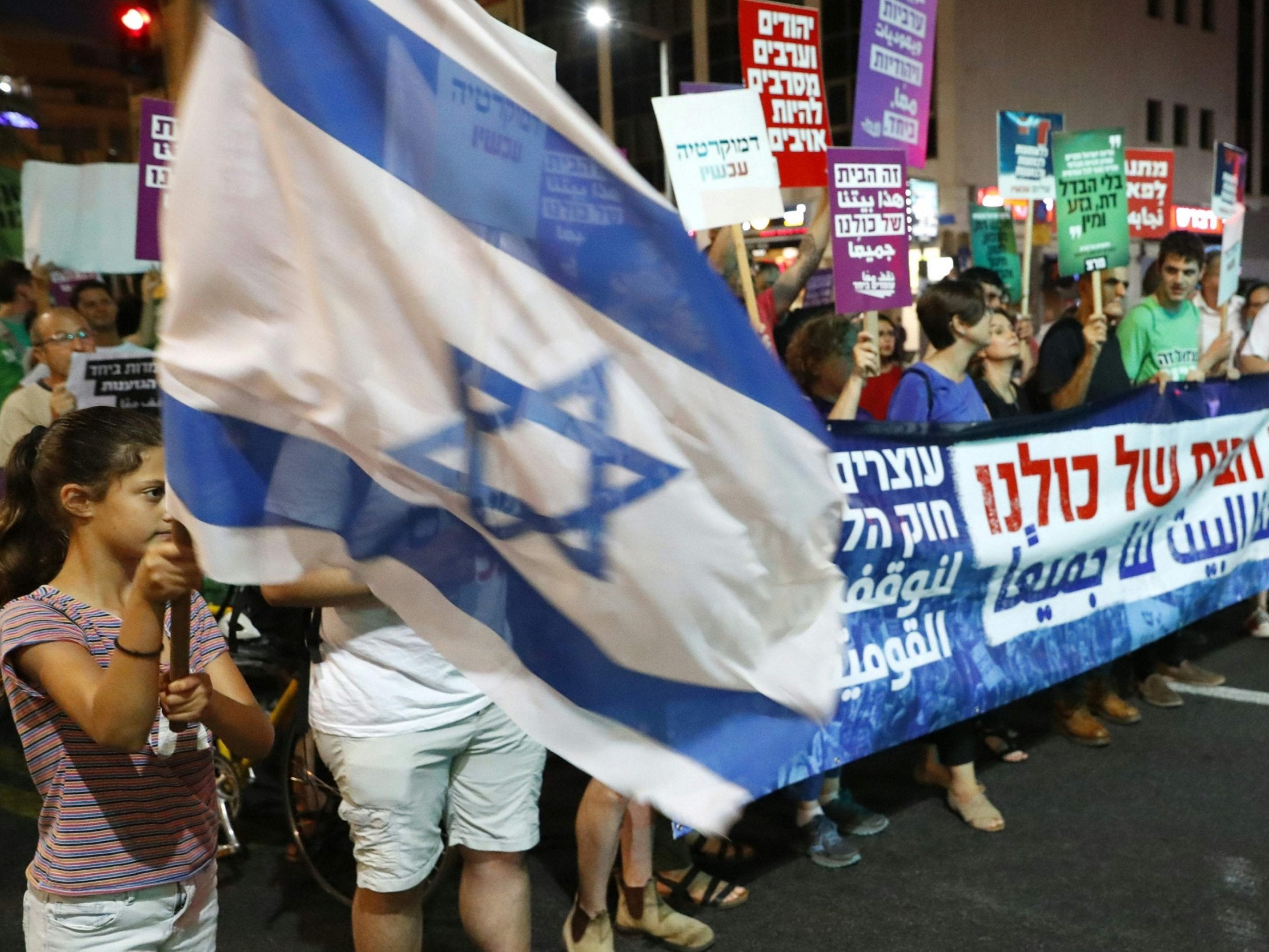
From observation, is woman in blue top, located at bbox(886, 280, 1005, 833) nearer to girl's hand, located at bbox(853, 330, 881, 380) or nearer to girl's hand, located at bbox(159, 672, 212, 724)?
girl's hand, located at bbox(853, 330, 881, 380)

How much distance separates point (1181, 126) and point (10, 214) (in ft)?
143

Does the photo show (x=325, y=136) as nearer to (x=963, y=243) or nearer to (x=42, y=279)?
(x=42, y=279)

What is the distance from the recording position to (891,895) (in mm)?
4363

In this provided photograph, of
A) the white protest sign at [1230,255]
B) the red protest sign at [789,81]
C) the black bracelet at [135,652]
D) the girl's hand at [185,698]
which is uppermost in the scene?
the red protest sign at [789,81]

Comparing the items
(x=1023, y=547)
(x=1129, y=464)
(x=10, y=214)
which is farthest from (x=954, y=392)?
(x=10, y=214)

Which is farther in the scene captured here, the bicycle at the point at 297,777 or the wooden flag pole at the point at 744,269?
the wooden flag pole at the point at 744,269

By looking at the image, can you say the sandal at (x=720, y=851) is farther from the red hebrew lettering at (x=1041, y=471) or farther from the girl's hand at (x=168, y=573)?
the girl's hand at (x=168, y=573)

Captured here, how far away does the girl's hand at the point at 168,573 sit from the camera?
195cm

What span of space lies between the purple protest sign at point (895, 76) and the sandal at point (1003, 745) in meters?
2.69

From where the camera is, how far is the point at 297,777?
182 inches

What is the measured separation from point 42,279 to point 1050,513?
18.5 ft

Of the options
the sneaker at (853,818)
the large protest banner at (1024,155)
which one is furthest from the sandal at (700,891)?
the large protest banner at (1024,155)

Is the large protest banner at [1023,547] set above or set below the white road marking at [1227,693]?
above

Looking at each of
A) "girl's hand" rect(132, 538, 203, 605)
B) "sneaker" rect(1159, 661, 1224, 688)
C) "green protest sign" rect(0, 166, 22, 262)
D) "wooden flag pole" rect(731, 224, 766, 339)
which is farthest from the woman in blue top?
"green protest sign" rect(0, 166, 22, 262)
